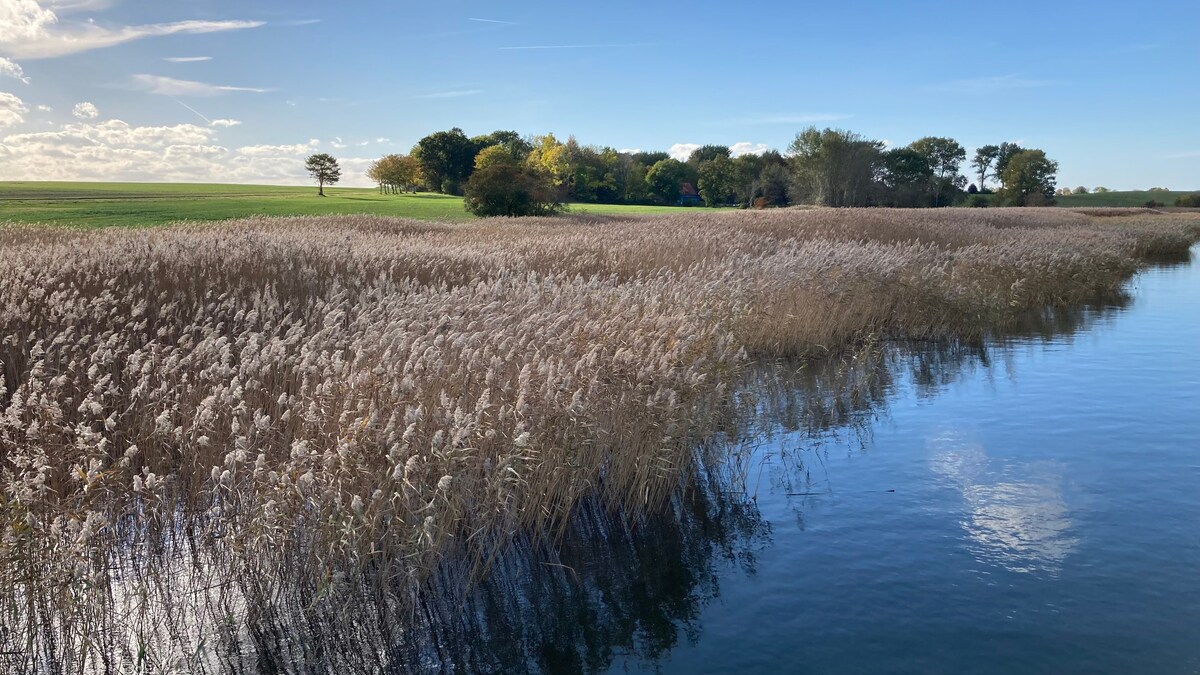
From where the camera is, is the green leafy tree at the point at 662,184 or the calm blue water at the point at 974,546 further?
the green leafy tree at the point at 662,184

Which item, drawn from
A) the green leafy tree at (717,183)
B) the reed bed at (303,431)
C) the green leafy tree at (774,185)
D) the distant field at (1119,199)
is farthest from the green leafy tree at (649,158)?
the reed bed at (303,431)

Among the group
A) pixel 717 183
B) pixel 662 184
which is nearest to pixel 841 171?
pixel 717 183

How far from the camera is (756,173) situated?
92.3m

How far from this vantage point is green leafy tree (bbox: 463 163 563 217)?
160 ft

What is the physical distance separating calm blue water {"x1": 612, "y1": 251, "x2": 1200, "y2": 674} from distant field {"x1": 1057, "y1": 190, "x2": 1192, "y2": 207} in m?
102

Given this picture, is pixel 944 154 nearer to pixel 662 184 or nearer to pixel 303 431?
pixel 662 184

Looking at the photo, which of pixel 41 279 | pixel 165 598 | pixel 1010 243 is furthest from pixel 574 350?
pixel 1010 243

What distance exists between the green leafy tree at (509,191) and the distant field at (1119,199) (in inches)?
2989

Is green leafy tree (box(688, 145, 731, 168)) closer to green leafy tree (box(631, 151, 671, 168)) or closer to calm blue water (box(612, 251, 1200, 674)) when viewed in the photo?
green leafy tree (box(631, 151, 671, 168))

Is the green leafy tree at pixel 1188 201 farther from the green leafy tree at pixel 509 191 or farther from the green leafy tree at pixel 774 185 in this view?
the green leafy tree at pixel 509 191

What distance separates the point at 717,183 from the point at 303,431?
9339 cm

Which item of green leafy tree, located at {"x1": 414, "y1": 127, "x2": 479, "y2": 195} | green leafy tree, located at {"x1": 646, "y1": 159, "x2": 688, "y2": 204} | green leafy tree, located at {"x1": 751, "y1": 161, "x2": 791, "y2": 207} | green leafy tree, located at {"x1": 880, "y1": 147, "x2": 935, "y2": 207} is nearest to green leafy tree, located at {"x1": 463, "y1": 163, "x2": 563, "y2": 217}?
green leafy tree, located at {"x1": 414, "y1": 127, "x2": 479, "y2": 195}

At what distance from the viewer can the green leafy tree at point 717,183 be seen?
3740 inches

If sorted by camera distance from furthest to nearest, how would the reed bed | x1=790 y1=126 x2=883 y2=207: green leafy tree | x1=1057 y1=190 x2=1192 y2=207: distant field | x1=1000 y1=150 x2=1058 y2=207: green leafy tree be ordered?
x1=1057 y1=190 x2=1192 y2=207: distant field < x1=1000 y1=150 x2=1058 y2=207: green leafy tree < x1=790 y1=126 x2=883 y2=207: green leafy tree < the reed bed
